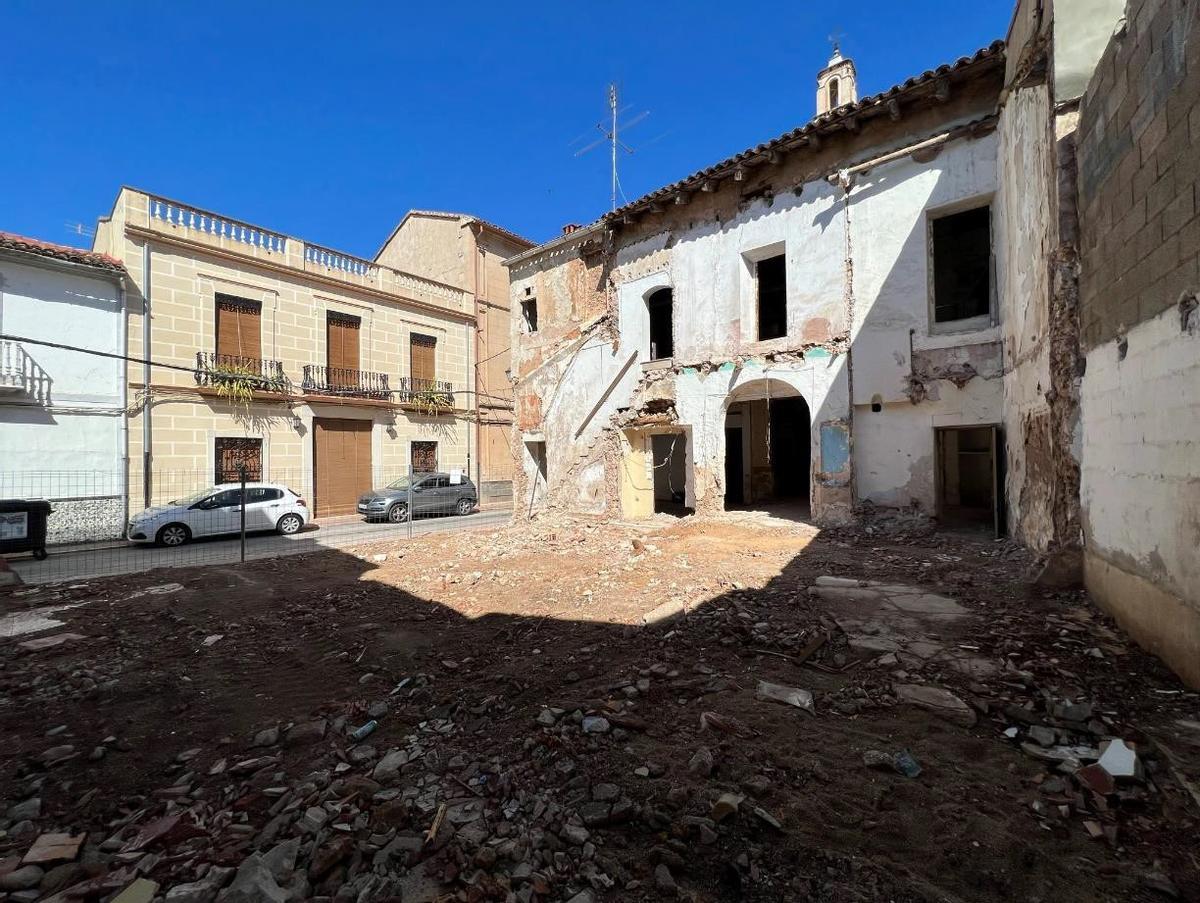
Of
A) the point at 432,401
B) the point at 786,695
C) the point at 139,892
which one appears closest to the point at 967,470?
the point at 786,695

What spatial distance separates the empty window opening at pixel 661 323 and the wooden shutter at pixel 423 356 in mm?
10702

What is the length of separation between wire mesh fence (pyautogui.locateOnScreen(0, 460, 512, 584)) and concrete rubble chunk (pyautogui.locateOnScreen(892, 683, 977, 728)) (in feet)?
31.4

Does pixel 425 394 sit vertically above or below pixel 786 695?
above

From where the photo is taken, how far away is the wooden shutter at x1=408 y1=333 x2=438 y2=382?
66.2 ft

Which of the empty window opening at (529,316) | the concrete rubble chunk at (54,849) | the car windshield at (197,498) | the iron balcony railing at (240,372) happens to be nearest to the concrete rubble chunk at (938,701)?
the concrete rubble chunk at (54,849)

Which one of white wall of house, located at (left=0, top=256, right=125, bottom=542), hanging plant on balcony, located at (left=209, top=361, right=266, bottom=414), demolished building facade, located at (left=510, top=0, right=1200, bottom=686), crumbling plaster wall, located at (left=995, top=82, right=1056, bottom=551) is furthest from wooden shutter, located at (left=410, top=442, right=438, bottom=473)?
crumbling plaster wall, located at (left=995, top=82, right=1056, bottom=551)

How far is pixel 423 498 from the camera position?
16.9 m

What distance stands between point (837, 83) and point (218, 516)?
69.1 feet

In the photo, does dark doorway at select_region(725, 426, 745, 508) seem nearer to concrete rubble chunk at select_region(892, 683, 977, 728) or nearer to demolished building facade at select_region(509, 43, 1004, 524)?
demolished building facade at select_region(509, 43, 1004, 524)

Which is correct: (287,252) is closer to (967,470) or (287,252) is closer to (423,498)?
(423,498)

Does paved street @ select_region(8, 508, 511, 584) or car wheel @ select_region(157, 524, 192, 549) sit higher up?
car wheel @ select_region(157, 524, 192, 549)

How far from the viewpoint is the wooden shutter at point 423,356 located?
20173 mm

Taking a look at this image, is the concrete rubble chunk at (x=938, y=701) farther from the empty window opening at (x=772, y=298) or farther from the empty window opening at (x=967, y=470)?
the empty window opening at (x=967, y=470)

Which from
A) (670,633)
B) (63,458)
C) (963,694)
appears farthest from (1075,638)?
(63,458)
